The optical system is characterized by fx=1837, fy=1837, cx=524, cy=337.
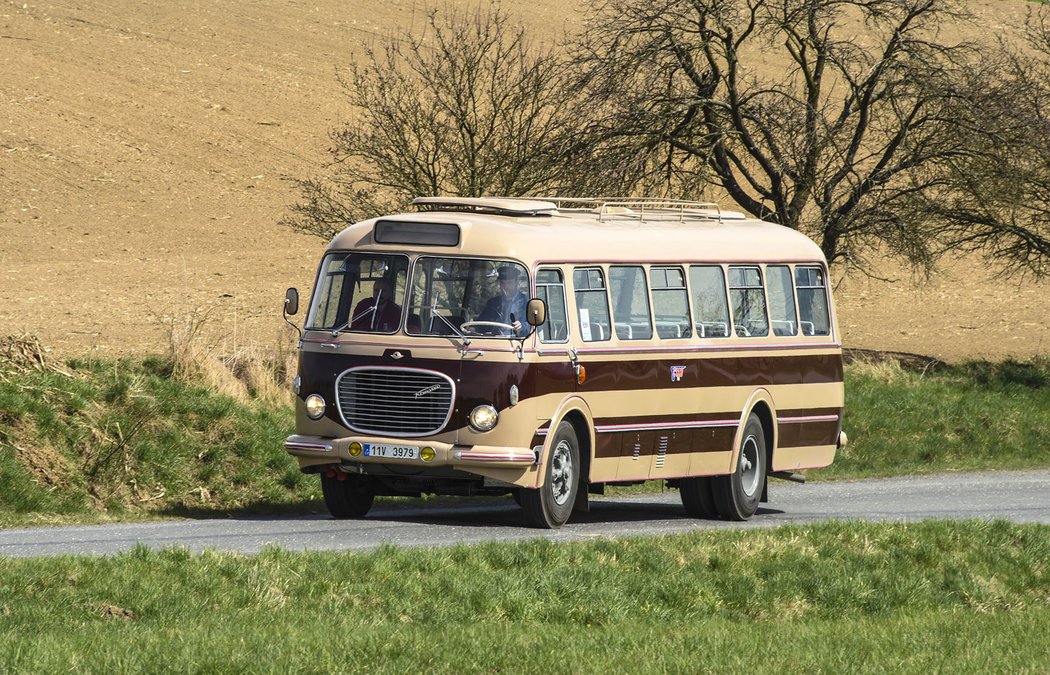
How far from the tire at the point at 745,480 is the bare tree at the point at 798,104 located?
11540 mm

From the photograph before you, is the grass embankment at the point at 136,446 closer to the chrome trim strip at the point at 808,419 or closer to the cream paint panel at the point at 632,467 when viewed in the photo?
the cream paint panel at the point at 632,467

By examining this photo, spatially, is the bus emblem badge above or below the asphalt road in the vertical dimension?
above

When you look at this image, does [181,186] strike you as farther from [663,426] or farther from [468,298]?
[468,298]

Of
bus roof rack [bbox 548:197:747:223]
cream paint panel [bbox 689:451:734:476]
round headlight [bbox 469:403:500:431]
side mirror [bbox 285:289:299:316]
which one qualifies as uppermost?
bus roof rack [bbox 548:197:747:223]

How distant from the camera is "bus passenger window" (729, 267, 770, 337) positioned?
17453 millimetres

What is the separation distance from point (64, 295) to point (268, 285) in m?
5.91

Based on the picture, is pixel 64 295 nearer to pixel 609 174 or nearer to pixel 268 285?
pixel 268 285

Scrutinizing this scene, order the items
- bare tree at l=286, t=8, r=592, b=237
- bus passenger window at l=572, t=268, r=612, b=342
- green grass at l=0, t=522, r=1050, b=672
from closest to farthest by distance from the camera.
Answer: green grass at l=0, t=522, r=1050, b=672, bus passenger window at l=572, t=268, r=612, b=342, bare tree at l=286, t=8, r=592, b=237

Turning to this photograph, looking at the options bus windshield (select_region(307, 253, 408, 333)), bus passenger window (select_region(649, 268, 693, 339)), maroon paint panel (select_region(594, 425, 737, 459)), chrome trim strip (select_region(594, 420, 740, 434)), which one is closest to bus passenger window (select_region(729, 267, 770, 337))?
bus passenger window (select_region(649, 268, 693, 339))

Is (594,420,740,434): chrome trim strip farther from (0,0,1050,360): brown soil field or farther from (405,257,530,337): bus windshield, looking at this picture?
(0,0,1050,360): brown soil field

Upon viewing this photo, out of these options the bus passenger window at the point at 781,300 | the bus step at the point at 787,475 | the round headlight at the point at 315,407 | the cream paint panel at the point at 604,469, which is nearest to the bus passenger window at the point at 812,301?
the bus passenger window at the point at 781,300

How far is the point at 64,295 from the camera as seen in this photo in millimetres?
35219

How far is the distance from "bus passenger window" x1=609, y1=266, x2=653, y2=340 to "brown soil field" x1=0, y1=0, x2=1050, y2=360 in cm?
894

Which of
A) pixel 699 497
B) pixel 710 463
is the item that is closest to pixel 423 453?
pixel 710 463
